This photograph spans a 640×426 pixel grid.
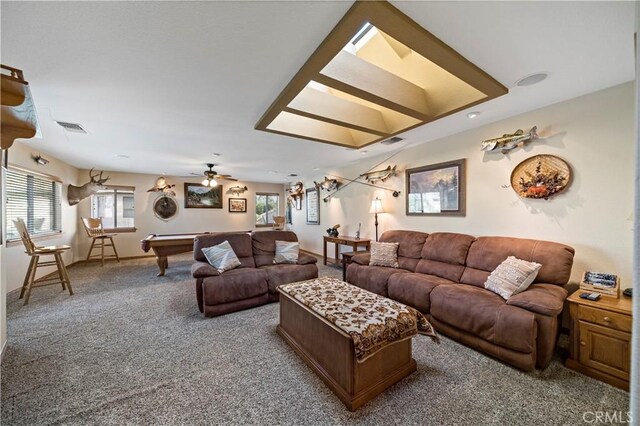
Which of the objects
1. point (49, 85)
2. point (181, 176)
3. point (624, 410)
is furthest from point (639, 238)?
point (181, 176)

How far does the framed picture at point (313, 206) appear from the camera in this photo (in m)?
6.81

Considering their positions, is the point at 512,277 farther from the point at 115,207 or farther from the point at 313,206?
the point at 115,207

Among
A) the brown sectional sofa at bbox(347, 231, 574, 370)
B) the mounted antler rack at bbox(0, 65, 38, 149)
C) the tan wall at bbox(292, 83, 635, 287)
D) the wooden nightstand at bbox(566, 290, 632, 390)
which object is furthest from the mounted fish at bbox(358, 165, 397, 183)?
the mounted antler rack at bbox(0, 65, 38, 149)

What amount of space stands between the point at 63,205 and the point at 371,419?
7135 mm

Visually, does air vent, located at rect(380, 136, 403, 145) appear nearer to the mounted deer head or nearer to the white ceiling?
the white ceiling

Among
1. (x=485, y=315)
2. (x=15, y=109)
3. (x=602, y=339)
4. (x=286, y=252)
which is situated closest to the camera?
(x=15, y=109)

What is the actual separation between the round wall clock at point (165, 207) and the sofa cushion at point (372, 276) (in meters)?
5.97

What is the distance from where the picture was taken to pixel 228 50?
5.49ft

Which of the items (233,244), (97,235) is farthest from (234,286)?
(97,235)

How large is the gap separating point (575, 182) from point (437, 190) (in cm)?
150

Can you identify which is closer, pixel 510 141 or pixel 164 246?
pixel 510 141

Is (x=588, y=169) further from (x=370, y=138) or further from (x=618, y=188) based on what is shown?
(x=370, y=138)

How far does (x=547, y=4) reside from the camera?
135 cm

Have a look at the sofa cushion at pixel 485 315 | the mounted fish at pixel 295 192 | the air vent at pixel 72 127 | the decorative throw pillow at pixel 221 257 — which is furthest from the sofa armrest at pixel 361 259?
the air vent at pixel 72 127
